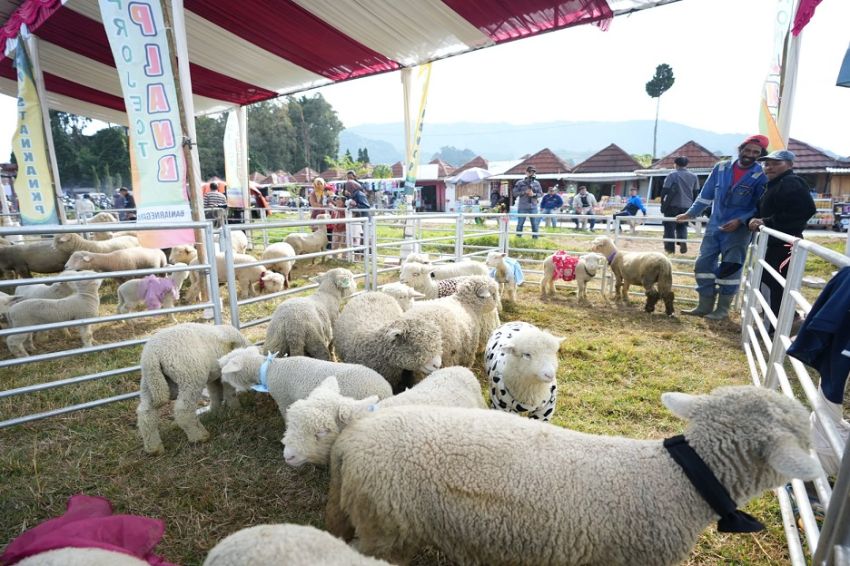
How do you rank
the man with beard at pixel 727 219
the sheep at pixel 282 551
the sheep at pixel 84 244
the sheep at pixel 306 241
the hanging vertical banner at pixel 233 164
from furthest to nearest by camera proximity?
the hanging vertical banner at pixel 233 164, the sheep at pixel 306 241, the sheep at pixel 84 244, the man with beard at pixel 727 219, the sheep at pixel 282 551

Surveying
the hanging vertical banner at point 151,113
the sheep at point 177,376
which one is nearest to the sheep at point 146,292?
the hanging vertical banner at point 151,113

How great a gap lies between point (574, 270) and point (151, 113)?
6110 mm

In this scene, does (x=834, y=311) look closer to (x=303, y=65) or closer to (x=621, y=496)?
(x=621, y=496)

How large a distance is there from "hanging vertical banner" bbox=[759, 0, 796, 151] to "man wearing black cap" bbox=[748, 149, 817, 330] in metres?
0.62

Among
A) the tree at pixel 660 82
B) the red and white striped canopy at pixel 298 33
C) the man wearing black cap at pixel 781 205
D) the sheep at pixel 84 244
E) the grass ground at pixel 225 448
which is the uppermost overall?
the tree at pixel 660 82

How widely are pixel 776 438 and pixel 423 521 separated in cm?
136

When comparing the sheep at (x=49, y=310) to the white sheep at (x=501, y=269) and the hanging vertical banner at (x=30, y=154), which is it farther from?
the white sheep at (x=501, y=269)

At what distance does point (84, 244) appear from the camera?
273 inches

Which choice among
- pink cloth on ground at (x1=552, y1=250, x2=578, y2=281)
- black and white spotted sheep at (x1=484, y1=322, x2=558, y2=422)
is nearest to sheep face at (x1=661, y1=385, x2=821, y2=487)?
black and white spotted sheep at (x1=484, y1=322, x2=558, y2=422)

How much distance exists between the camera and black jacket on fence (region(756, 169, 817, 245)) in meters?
4.45

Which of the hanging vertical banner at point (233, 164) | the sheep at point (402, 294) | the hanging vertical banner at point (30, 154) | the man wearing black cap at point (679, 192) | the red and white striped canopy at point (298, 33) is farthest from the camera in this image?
the hanging vertical banner at point (233, 164)

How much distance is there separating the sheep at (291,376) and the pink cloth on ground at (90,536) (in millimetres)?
1164

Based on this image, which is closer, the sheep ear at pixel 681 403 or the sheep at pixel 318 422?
the sheep ear at pixel 681 403

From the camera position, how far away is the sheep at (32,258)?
682cm
